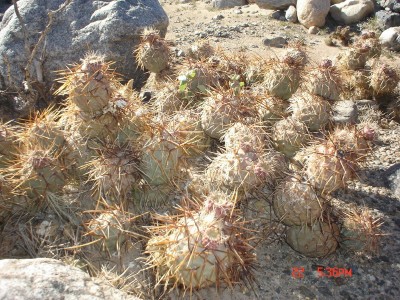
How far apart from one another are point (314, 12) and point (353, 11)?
3.23 feet

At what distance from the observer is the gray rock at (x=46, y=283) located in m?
1.82

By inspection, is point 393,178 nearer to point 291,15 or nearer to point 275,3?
point 291,15

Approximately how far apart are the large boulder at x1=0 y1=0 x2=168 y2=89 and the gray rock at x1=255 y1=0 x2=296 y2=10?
6.63 meters

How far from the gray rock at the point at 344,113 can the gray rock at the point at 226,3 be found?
8.39m

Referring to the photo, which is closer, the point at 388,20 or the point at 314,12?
the point at 388,20

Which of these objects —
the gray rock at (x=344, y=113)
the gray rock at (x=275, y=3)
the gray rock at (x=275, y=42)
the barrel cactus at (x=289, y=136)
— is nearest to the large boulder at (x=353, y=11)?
the gray rock at (x=275, y=3)

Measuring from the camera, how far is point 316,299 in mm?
2828

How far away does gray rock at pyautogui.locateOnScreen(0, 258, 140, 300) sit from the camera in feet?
5.97

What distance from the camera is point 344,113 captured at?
459 cm

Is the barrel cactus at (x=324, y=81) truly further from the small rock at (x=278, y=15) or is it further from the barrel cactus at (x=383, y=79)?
the small rock at (x=278, y=15)

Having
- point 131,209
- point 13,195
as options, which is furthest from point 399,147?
point 13,195

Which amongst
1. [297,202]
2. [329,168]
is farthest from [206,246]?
[329,168]

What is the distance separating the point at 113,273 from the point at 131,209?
22.0 inches
